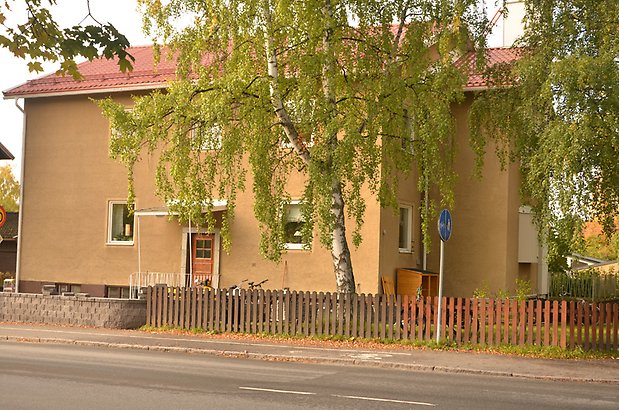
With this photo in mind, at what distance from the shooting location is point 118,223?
103ft

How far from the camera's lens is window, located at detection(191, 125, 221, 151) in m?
21.7

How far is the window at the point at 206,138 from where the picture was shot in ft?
71.2

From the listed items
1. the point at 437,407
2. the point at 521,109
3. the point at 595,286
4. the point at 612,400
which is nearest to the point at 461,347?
the point at 521,109

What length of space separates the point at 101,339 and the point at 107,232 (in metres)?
10.2

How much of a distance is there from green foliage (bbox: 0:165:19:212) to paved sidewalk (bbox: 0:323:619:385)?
58.5 m

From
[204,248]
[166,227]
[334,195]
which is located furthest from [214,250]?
[334,195]

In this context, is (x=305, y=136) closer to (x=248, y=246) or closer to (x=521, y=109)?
(x=521, y=109)

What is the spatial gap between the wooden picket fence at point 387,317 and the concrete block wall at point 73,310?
1.68ft

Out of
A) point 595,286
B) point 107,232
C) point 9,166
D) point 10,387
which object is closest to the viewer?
point 10,387

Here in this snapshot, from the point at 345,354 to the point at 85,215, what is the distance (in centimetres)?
1508

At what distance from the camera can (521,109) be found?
20.9 meters

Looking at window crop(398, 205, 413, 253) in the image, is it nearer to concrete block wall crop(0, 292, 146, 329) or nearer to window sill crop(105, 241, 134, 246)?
window sill crop(105, 241, 134, 246)

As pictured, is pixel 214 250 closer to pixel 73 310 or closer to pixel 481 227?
pixel 73 310

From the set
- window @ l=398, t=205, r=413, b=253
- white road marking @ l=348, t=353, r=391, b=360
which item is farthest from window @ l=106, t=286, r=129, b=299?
white road marking @ l=348, t=353, r=391, b=360
